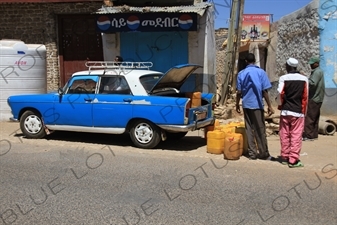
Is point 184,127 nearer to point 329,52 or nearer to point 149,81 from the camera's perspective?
point 149,81

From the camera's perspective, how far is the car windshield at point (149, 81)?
7.87 m

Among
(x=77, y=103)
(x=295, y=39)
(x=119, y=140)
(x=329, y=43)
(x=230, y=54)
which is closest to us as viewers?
(x=77, y=103)

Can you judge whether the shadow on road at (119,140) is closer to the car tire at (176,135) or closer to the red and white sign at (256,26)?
the car tire at (176,135)

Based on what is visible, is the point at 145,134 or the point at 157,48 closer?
the point at 145,134

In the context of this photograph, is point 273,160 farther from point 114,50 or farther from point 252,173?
point 114,50

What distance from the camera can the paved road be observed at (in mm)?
4551

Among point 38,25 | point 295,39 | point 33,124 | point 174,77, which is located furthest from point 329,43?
point 38,25

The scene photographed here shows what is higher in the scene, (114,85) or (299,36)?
(299,36)

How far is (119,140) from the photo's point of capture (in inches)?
350

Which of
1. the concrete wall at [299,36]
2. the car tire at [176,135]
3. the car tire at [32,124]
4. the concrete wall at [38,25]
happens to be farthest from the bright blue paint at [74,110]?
the concrete wall at [299,36]

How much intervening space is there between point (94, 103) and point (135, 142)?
1.13 metres

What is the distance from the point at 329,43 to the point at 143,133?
6554 millimetres

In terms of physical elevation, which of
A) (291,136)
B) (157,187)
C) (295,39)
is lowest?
(157,187)

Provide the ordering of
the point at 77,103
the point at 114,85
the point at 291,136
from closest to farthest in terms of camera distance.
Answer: the point at 291,136 < the point at 114,85 < the point at 77,103
